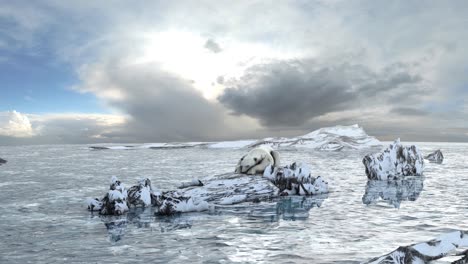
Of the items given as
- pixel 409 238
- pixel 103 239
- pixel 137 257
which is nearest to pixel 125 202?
pixel 103 239

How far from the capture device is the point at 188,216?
1438 cm

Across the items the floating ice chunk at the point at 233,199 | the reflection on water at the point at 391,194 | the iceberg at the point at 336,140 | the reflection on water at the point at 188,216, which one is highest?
the iceberg at the point at 336,140

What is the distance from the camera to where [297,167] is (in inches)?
810

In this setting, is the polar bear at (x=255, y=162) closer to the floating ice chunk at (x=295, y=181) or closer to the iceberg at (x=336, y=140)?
the floating ice chunk at (x=295, y=181)

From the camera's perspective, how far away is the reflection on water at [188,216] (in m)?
12.5

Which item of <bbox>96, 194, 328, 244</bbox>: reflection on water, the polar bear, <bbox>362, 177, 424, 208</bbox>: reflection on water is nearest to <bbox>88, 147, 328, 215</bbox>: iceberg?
the polar bear

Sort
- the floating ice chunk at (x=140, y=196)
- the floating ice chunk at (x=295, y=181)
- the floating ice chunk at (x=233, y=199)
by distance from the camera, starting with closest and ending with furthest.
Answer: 1. the floating ice chunk at (x=233, y=199)
2. the floating ice chunk at (x=140, y=196)
3. the floating ice chunk at (x=295, y=181)

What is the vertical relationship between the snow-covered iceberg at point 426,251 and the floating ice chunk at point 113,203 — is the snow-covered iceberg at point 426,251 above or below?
above

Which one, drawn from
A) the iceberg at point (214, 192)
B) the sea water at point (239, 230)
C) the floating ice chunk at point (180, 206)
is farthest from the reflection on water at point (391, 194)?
the floating ice chunk at point (180, 206)

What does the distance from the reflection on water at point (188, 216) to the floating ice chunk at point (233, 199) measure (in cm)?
69

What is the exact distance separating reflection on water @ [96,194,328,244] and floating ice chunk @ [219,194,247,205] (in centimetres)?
69

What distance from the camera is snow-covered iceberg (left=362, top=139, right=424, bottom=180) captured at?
27.5 metres

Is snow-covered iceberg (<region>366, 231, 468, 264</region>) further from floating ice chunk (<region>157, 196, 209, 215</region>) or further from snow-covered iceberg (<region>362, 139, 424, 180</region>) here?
snow-covered iceberg (<region>362, 139, 424, 180</region>)

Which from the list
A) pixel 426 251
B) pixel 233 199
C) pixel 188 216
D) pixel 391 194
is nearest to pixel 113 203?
pixel 188 216
